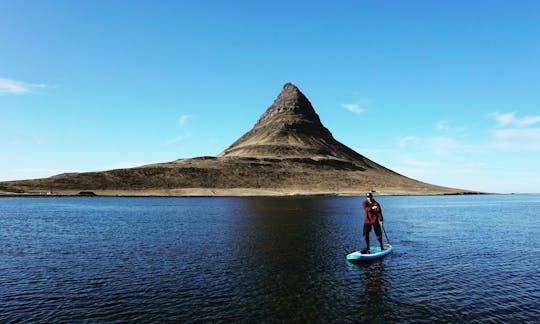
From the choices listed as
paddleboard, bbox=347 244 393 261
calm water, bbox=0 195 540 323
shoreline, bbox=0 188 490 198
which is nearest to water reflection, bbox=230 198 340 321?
calm water, bbox=0 195 540 323

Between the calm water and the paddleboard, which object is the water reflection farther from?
the paddleboard

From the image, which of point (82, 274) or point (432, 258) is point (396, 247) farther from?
point (82, 274)

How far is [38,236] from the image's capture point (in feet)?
139

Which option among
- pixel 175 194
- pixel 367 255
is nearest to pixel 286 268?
pixel 367 255

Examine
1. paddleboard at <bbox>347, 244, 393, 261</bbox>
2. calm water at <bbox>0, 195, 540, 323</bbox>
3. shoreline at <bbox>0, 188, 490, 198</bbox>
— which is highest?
shoreline at <bbox>0, 188, 490, 198</bbox>

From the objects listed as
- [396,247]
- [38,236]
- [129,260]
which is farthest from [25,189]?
[396,247]

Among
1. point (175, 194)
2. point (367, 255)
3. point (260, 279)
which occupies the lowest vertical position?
point (260, 279)

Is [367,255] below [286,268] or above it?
above

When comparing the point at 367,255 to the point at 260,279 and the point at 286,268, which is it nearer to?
the point at 286,268

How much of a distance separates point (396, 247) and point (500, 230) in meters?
24.8

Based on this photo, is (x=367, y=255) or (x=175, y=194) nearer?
(x=367, y=255)

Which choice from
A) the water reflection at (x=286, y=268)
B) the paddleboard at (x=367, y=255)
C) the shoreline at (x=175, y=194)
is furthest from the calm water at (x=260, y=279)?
the shoreline at (x=175, y=194)

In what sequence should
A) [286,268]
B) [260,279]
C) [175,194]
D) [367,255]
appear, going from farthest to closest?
[175,194]
[367,255]
[286,268]
[260,279]

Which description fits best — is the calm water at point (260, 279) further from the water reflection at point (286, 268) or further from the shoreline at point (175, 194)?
the shoreline at point (175, 194)
